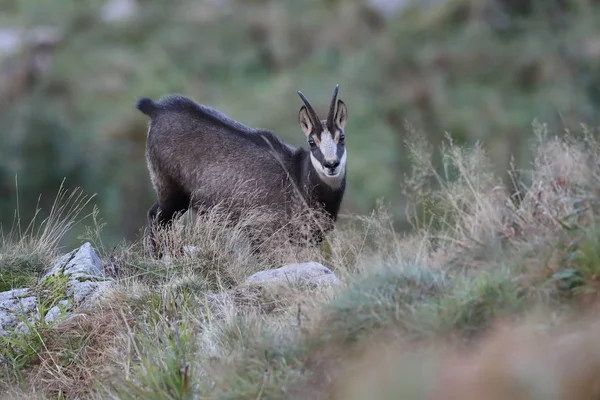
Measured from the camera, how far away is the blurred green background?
31875 millimetres

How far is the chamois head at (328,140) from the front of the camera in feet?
32.3

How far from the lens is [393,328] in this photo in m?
6.11

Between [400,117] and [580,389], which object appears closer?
[580,389]

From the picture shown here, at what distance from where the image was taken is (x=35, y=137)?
1259 inches

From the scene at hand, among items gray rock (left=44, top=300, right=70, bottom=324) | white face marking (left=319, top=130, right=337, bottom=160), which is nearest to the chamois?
white face marking (left=319, top=130, right=337, bottom=160)

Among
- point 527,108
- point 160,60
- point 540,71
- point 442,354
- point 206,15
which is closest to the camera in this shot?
point 442,354

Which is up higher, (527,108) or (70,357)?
(70,357)

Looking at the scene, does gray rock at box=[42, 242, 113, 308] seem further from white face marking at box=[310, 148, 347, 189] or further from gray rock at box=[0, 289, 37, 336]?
white face marking at box=[310, 148, 347, 189]

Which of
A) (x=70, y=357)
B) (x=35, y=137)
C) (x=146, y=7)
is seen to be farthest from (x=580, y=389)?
(x=146, y=7)

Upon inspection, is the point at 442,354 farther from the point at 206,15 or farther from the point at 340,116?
the point at 206,15

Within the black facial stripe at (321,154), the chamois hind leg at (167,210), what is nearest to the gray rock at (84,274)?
the chamois hind leg at (167,210)

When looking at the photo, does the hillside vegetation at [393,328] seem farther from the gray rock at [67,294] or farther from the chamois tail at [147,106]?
the chamois tail at [147,106]

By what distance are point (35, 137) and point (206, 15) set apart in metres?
19.5

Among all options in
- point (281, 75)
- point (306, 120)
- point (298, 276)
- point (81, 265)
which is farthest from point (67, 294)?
point (281, 75)
